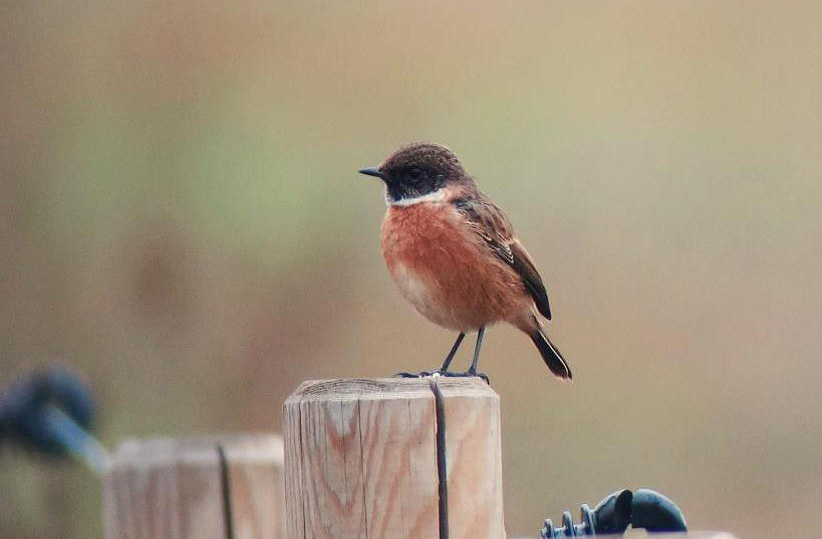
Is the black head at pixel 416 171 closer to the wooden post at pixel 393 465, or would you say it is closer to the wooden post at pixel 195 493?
the wooden post at pixel 195 493

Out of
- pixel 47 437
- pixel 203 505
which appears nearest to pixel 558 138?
pixel 47 437

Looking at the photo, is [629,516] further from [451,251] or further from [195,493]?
[451,251]

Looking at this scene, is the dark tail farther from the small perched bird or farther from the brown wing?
the brown wing

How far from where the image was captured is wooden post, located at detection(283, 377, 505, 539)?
267cm

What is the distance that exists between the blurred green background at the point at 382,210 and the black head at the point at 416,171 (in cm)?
266

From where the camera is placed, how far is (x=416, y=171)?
617 centimetres

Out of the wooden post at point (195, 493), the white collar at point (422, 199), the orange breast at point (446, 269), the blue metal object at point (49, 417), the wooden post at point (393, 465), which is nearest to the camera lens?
the wooden post at point (393, 465)

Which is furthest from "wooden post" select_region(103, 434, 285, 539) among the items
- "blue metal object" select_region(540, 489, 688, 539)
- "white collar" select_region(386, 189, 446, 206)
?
"white collar" select_region(386, 189, 446, 206)

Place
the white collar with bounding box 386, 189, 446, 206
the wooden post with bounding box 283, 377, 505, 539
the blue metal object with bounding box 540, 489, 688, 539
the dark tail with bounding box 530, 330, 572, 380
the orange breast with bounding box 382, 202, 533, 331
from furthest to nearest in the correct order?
1. the dark tail with bounding box 530, 330, 572, 380
2. the white collar with bounding box 386, 189, 446, 206
3. the orange breast with bounding box 382, 202, 533, 331
4. the blue metal object with bounding box 540, 489, 688, 539
5. the wooden post with bounding box 283, 377, 505, 539

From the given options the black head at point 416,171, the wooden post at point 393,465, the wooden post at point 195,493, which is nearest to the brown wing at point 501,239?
the black head at point 416,171

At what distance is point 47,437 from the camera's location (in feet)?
17.2

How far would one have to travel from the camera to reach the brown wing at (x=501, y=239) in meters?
6.11

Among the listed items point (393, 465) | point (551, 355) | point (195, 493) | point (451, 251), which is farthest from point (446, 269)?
point (393, 465)

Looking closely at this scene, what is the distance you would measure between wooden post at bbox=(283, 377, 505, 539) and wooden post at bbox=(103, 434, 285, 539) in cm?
111
